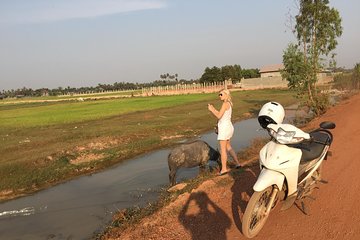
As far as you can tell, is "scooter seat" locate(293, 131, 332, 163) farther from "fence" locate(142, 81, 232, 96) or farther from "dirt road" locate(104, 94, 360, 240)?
"fence" locate(142, 81, 232, 96)

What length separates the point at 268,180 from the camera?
4617 millimetres

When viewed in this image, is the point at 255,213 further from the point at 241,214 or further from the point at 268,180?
the point at 241,214

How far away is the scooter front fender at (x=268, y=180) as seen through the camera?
14.9 ft

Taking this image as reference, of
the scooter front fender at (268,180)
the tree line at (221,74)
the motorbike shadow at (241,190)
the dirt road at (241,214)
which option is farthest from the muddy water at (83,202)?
the tree line at (221,74)

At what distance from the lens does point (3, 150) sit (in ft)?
50.3

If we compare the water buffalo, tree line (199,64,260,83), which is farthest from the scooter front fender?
tree line (199,64,260,83)

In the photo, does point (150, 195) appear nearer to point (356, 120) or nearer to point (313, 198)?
point (313, 198)

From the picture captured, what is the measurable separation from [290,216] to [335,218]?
597 mm

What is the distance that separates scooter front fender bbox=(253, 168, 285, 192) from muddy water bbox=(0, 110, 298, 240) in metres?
3.46

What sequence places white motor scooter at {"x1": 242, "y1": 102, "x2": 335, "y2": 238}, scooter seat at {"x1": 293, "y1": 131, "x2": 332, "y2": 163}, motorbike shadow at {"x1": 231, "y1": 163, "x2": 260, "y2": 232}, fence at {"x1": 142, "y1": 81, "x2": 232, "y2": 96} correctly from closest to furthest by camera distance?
white motor scooter at {"x1": 242, "y1": 102, "x2": 335, "y2": 238} < scooter seat at {"x1": 293, "y1": 131, "x2": 332, "y2": 163} < motorbike shadow at {"x1": 231, "y1": 163, "x2": 260, "y2": 232} < fence at {"x1": 142, "y1": 81, "x2": 232, "y2": 96}

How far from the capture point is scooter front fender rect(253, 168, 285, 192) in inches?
179

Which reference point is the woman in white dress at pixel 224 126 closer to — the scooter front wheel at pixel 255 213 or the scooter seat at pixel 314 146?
the scooter seat at pixel 314 146

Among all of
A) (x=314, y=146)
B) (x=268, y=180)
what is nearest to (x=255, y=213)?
(x=268, y=180)

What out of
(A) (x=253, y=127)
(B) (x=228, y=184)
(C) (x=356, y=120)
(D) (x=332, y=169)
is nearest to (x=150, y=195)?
(B) (x=228, y=184)
